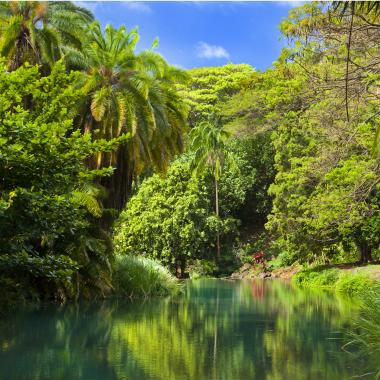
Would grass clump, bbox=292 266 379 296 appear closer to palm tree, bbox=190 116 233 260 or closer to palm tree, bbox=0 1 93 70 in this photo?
palm tree, bbox=190 116 233 260

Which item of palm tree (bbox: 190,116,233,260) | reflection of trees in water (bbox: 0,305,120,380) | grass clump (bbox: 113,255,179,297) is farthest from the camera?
palm tree (bbox: 190,116,233,260)

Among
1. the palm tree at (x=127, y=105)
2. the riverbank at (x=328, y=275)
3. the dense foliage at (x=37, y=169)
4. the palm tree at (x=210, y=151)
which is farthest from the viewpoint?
the palm tree at (x=210, y=151)

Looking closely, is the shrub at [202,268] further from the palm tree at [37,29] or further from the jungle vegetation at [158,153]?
the palm tree at [37,29]

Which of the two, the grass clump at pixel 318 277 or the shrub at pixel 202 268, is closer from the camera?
the grass clump at pixel 318 277

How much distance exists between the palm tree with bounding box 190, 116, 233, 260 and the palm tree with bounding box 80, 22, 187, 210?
65.7ft

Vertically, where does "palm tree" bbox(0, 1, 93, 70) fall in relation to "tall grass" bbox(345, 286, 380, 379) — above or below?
above

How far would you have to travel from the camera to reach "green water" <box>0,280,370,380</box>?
26.3ft

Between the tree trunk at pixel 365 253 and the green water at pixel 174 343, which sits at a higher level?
the tree trunk at pixel 365 253

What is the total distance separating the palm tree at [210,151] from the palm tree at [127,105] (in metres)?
20.0

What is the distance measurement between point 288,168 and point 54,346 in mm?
28129

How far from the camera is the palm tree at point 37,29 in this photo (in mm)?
18562

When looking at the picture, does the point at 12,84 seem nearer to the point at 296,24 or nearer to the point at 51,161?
the point at 51,161

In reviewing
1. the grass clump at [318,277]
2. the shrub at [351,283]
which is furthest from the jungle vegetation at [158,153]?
the shrub at [351,283]

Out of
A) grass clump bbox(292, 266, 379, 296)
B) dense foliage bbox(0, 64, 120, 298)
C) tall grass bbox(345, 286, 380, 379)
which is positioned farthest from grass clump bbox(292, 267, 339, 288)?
dense foliage bbox(0, 64, 120, 298)
